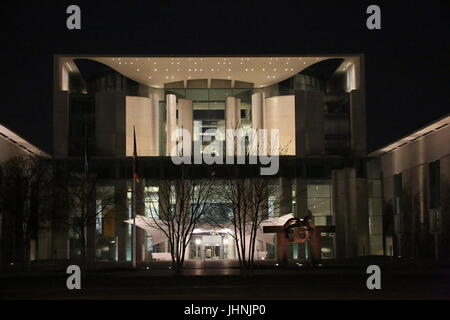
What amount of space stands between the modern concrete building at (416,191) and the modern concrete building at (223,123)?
158 cm

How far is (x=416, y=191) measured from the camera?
207 feet

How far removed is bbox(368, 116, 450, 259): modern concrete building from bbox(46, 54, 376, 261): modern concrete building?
158 cm

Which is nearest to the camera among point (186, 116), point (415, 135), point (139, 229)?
point (415, 135)

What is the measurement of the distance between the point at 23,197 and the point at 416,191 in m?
33.1

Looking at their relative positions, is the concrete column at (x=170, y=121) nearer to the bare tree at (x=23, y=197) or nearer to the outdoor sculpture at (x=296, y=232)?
the bare tree at (x=23, y=197)

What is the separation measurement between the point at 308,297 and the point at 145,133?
2049 inches

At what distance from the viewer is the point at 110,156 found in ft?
236

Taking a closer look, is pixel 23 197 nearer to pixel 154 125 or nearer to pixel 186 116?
pixel 154 125

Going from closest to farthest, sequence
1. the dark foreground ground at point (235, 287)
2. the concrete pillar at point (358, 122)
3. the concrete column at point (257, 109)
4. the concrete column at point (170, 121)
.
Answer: the dark foreground ground at point (235, 287), the concrete pillar at point (358, 122), the concrete column at point (257, 109), the concrete column at point (170, 121)

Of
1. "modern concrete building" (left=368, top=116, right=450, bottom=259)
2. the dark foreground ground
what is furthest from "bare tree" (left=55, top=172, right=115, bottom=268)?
"modern concrete building" (left=368, top=116, right=450, bottom=259)

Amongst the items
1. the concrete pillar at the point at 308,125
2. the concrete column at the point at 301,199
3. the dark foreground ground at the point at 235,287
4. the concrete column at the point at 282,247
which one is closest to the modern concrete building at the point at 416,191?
the concrete pillar at the point at 308,125

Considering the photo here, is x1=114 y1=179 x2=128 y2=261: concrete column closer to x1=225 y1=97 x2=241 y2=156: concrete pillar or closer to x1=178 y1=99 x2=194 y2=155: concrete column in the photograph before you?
x1=178 y1=99 x2=194 y2=155: concrete column

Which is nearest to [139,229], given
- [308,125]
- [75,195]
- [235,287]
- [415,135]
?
[75,195]

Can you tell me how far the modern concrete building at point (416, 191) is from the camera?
56.1 metres
